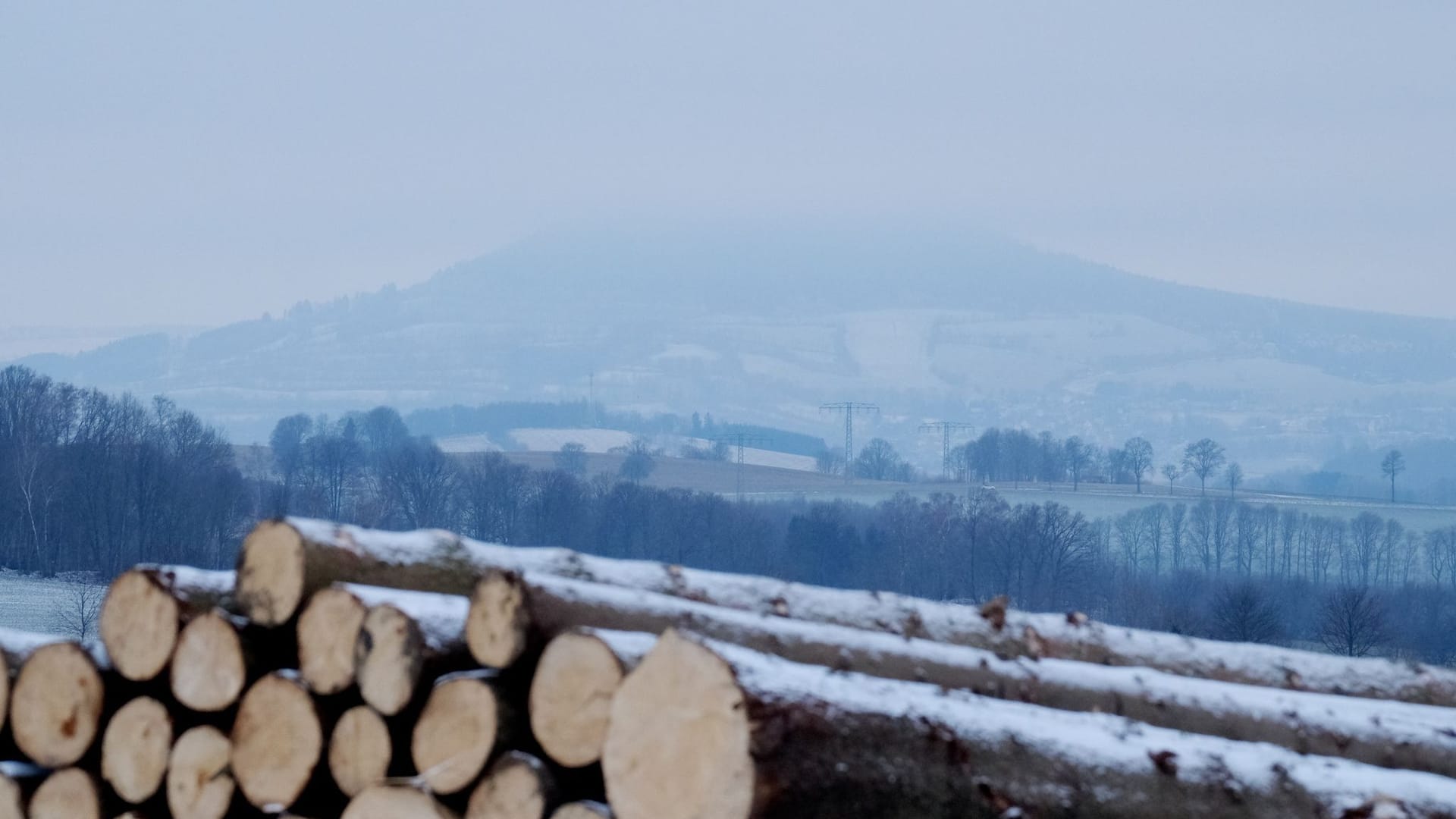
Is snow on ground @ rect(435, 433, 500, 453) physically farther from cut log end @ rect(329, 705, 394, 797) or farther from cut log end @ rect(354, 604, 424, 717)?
cut log end @ rect(354, 604, 424, 717)

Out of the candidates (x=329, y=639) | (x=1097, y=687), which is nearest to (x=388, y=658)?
(x=329, y=639)

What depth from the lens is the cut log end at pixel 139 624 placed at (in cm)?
541

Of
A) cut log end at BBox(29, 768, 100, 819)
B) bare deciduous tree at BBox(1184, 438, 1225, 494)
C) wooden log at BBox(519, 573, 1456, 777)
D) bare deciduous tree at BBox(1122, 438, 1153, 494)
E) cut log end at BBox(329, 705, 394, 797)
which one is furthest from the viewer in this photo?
bare deciduous tree at BBox(1184, 438, 1225, 494)

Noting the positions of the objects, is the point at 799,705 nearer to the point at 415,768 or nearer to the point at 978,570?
the point at 415,768

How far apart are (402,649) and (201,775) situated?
45.2 inches

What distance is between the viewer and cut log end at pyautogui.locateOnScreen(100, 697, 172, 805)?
213 inches

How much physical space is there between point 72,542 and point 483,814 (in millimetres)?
71136

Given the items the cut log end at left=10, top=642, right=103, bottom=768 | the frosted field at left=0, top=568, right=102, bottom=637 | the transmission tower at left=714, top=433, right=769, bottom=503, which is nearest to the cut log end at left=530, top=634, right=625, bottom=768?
the cut log end at left=10, top=642, right=103, bottom=768

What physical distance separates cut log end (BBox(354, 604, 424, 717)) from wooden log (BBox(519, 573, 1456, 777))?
0.85 meters

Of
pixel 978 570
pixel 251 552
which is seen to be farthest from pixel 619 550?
pixel 251 552

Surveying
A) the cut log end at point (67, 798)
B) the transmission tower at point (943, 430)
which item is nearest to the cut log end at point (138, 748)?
the cut log end at point (67, 798)

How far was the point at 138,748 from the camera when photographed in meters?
5.45

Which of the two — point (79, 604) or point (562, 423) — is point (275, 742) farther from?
point (562, 423)

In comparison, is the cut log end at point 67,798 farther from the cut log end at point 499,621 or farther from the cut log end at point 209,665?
the cut log end at point 499,621
